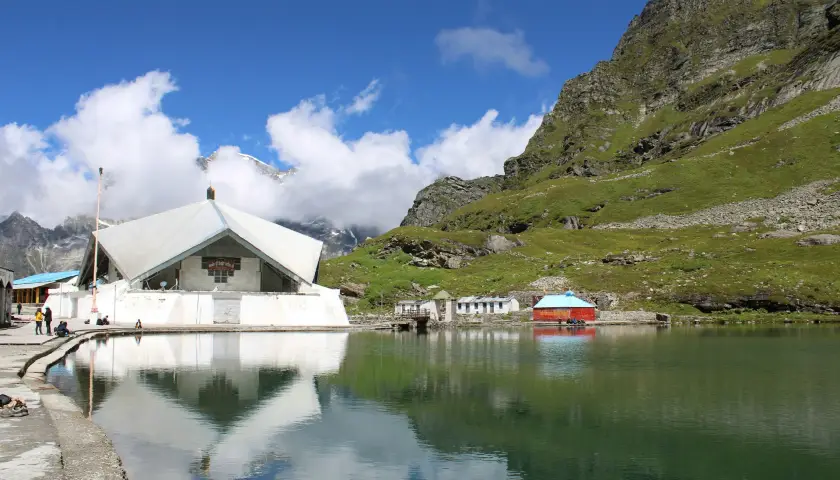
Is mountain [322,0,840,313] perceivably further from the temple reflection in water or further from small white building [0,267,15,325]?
the temple reflection in water

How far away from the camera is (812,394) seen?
2033cm

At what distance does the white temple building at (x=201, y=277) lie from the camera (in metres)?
50.6

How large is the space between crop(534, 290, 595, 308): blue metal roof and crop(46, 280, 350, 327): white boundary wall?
26756mm

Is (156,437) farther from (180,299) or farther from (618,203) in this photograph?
(618,203)

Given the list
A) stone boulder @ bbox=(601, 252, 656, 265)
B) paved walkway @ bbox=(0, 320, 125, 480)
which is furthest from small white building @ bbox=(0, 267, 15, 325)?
stone boulder @ bbox=(601, 252, 656, 265)

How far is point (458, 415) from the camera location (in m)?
17.0

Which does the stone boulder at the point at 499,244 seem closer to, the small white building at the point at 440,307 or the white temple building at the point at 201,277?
the small white building at the point at 440,307

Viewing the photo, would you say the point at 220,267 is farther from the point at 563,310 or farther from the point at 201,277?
the point at 563,310

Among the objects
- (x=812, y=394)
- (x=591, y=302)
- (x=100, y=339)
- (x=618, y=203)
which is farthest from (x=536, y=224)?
(x=812, y=394)

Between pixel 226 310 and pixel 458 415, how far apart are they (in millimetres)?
38364

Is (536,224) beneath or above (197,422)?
above

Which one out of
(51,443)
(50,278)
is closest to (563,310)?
(51,443)

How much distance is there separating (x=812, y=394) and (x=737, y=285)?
62658 mm

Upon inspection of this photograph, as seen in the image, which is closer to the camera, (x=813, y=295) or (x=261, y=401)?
(x=261, y=401)
